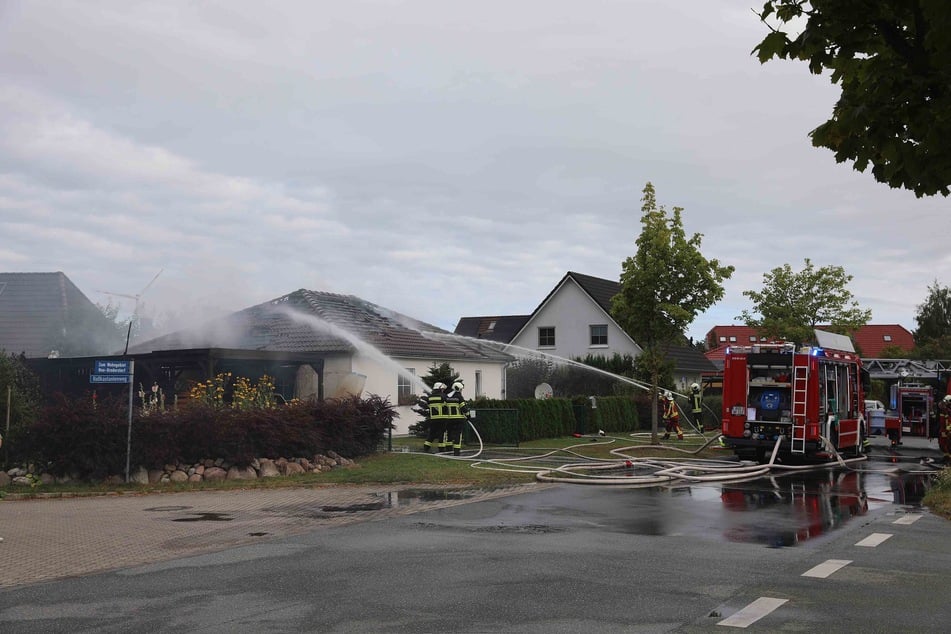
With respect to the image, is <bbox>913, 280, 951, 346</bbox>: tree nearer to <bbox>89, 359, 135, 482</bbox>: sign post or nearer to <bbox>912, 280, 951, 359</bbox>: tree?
<bbox>912, 280, 951, 359</bbox>: tree

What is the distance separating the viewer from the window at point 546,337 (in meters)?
47.9

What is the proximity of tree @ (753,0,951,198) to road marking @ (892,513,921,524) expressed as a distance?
778 centimetres

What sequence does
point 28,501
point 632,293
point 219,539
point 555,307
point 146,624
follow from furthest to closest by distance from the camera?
1. point 555,307
2. point 632,293
3. point 28,501
4. point 219,539
5. point 146,624

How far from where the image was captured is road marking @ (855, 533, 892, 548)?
9898 millimetres

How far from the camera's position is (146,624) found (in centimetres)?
636

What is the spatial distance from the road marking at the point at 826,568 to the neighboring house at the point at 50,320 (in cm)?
3052

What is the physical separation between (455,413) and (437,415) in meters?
0.42

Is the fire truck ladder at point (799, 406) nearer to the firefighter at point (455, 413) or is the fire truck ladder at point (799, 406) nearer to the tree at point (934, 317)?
the firefighter at point (455, 413)

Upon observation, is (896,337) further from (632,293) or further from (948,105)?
(948,105)

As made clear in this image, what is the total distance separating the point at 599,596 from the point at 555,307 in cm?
4099

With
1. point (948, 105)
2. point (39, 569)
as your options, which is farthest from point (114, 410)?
point (948, 105)

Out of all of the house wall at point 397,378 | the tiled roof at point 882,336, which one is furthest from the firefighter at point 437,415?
the tiled roof at point 882,336

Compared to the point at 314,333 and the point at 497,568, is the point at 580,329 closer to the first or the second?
the point at 314,333

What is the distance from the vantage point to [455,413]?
20.3 metres
